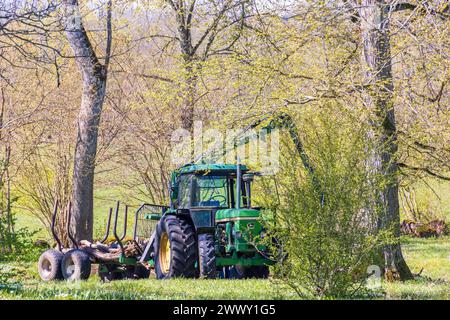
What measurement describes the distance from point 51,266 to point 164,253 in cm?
279

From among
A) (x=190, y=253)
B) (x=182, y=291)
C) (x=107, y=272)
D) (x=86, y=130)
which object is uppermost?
(x=86, y=130)

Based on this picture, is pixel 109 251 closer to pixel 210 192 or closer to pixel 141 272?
pixel 141 272

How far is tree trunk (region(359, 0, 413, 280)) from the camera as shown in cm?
1202

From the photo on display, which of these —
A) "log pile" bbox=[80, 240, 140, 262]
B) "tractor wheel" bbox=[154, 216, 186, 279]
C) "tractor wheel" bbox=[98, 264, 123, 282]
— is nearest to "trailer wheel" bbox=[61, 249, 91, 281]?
"log pile" bbox=[80, 240, 140, 262]

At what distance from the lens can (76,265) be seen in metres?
14.8

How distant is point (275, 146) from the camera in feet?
32.0

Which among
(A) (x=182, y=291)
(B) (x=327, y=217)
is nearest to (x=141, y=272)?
(A) (x=182, y=291)

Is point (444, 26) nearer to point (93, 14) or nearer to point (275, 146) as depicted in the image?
point (275, 146)

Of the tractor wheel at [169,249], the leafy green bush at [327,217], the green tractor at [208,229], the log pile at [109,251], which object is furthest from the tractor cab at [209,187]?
the leafy green bush at [327,217]

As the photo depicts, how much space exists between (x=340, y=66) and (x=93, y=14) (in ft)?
26.5

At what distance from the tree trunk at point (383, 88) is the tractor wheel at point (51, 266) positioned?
21.3 ft

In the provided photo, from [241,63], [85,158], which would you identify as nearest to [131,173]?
[85,158]

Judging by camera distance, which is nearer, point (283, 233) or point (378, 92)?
point (283, 233)

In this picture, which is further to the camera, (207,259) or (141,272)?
(141,272)
